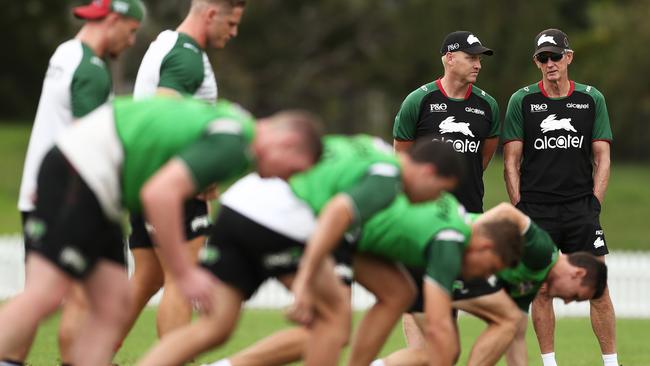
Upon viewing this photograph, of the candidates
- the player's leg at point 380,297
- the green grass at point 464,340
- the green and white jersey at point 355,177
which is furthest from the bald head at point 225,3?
the green grass at point 464,340

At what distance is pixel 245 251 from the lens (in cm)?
698

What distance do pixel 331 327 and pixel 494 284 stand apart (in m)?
1.51

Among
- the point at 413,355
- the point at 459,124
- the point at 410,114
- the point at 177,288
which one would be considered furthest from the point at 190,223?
the point at 459,124

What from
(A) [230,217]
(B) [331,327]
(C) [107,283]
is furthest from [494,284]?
(C) [107,283]

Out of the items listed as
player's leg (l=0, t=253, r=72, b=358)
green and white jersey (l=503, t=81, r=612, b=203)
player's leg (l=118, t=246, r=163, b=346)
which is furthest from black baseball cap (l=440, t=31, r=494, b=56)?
player's leg (l=0, t=253, r=72, b=358)

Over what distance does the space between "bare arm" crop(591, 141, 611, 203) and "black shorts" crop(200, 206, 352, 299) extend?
13.4 ft

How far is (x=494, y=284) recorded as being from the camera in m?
8.20

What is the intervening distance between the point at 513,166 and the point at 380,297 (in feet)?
10.1

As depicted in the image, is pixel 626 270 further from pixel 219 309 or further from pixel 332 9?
pixel 332 9

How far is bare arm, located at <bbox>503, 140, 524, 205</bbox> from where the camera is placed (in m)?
10.4

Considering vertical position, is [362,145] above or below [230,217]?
above

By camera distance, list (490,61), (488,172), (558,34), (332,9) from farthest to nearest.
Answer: (332,9) < (490,61) < (488,172) < (558,34)

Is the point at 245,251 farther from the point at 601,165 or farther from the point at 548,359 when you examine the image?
the point at 601,165

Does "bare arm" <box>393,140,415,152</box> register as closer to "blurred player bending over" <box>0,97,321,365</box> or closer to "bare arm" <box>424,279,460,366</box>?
"bare arm" <box>424,279,460,366</box>
